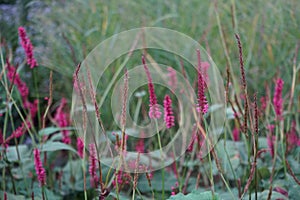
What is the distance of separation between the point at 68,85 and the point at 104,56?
494 millimetres

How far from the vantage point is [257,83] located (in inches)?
148

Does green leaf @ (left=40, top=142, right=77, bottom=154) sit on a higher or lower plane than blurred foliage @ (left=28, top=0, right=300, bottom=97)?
lower

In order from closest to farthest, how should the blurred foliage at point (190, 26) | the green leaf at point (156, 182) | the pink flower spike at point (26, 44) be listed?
the pink flower spike at point (26, 44) < the green leaf at point (156, 182) < the blurred foliage at point (190, 26)

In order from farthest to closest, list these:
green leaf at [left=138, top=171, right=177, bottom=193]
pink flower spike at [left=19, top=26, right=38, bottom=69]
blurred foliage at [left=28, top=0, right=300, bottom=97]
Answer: blurred foliage at [left=28, top=0, right=300, bottom=97] → green leaf at [left=138, top=171, right=177, bottom=193] → pink flower spike at [left=19, top=26, right=38, bottom=69]

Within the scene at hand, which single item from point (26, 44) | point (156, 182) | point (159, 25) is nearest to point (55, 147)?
point (26, 44)

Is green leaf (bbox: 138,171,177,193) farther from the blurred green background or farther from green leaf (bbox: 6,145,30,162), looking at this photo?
the blurred green background

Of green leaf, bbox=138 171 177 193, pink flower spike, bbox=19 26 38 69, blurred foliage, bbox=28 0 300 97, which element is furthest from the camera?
blurred foliage, bbox=28 0 300 97

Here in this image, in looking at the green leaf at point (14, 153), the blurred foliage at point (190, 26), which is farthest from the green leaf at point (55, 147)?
the blurred foliage at point (190, 26)

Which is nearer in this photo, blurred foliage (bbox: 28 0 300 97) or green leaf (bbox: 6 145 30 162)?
green leaf (bbox: 6 145 30 162)

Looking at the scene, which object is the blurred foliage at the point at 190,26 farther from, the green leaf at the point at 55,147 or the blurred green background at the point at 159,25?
the green leaf at the point at 55,147

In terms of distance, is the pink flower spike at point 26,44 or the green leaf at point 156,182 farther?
the green leaf at point 156,182

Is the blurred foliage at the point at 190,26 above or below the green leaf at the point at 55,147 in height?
above

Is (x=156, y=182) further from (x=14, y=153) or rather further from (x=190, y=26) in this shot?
(x=190, y=26)

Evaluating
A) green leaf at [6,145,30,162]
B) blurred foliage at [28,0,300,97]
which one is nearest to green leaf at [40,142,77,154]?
green leaf at [6,145,30,162]
